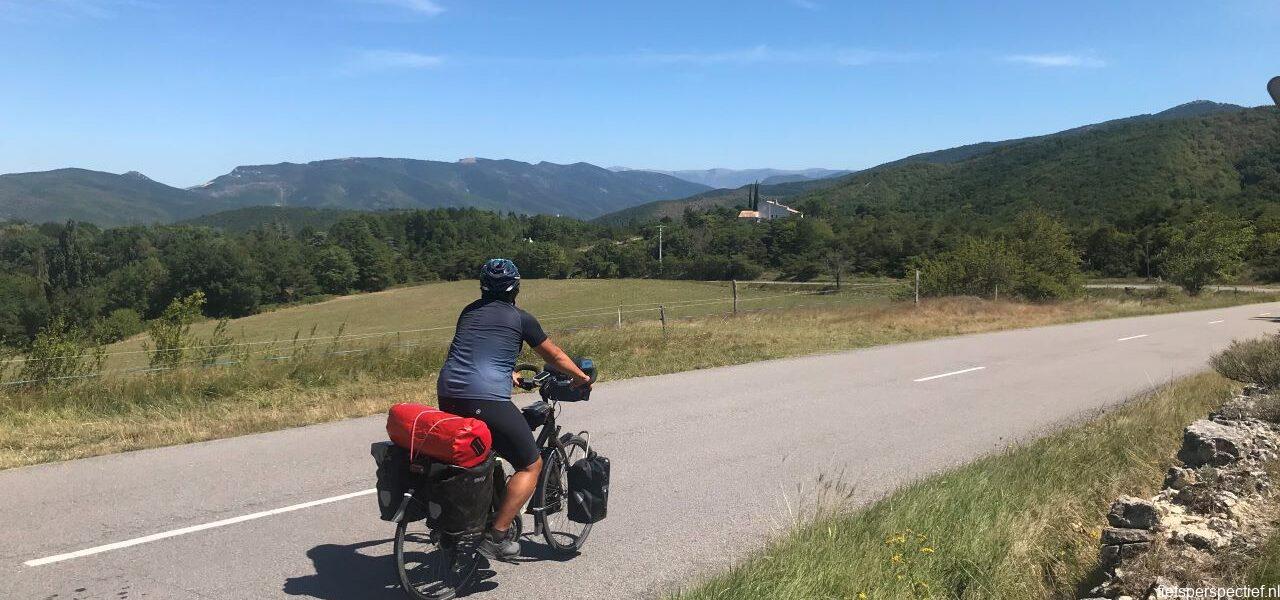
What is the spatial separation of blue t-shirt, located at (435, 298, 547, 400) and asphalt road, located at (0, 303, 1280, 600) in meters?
1.10

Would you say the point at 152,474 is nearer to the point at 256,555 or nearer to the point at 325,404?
the point at 256,555

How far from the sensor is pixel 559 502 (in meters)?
4.76

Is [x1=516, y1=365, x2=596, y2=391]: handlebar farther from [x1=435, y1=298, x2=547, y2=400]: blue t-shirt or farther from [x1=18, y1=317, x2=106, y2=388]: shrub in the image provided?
[x1=18, y1=317, x2=106, y2=388]: shrub

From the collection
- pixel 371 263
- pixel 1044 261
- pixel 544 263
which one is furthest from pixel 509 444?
pixel 371 263

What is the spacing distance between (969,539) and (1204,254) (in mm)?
48656

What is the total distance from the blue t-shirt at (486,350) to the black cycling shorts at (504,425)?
4cm

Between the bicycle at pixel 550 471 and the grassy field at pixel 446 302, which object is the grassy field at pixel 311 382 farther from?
the grassy field at pixel 446 302

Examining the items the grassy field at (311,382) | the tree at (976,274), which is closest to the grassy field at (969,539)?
the grassy field at (311,382)

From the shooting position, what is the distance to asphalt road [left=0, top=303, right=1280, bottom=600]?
433cm

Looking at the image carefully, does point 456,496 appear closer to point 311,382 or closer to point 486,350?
point 486,350

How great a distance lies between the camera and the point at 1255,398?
24.7ft

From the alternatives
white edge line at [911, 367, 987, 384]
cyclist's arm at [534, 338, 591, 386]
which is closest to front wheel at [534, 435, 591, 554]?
cyclist's arm at [534, 338, 591, 386]

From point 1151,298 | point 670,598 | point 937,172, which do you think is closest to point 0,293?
point 670,598

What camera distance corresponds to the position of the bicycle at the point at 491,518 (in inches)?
155
